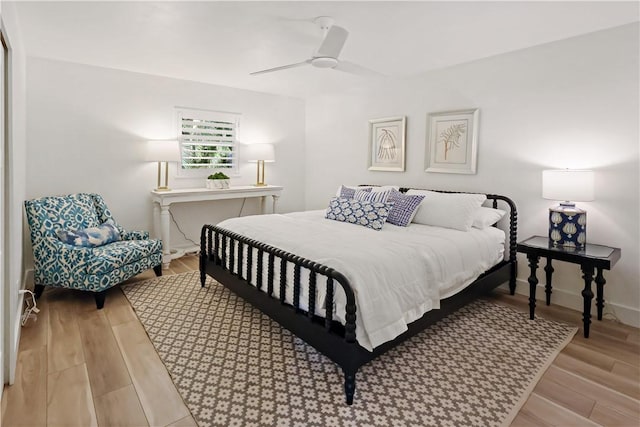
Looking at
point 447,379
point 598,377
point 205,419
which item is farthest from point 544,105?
point 205,419

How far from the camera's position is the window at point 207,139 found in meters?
4.69

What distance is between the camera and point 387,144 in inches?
183

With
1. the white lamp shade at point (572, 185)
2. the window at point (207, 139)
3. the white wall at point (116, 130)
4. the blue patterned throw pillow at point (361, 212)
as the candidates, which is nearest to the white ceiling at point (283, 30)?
the white wall at point (116, 130)

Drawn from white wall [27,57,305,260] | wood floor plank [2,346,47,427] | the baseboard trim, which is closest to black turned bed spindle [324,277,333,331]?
wood floor plank [2,346,47,427]

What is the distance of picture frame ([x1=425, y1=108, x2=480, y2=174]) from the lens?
12.4 ft

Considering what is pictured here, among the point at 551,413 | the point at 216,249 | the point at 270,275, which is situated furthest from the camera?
the point at 216,249

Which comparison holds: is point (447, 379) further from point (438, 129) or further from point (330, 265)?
point (438, 129)

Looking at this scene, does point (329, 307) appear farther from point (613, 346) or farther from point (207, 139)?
point (207, 139)

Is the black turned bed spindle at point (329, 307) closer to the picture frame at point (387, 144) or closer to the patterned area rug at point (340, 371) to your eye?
the patterned area rug at point (340, 371)

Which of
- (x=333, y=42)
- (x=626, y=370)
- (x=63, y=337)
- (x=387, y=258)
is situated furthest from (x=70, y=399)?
(x=626, y=370)

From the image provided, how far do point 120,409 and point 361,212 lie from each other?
2.37 metres

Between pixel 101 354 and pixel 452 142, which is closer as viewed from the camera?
pixel 101 354

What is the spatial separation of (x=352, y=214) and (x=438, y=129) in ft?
5.07

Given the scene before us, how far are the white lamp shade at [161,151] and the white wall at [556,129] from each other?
2.81 metres
